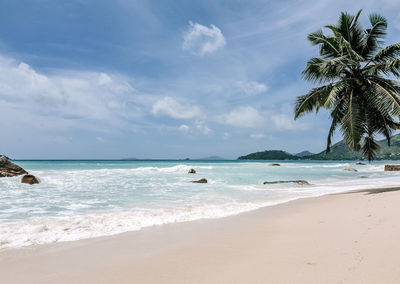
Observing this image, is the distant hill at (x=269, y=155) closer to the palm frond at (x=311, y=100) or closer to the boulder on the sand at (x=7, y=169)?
the boulder on the sand at (x=7, y=169)

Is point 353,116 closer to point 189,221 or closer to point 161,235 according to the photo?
point 189,221

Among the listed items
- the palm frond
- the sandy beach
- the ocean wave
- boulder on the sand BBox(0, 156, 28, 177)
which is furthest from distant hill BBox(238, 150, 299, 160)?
the sandy beach

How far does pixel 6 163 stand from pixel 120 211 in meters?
17.1

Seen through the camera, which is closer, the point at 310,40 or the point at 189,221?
the point at 189,221

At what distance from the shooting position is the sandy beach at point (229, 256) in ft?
8.61

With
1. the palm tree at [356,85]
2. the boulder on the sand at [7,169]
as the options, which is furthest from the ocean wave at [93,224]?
the boulder on the sand at [7,169]

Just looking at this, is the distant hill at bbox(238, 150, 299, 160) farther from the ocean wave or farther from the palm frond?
the ocean wave

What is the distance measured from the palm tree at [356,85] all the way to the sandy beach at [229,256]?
5939 millimetres

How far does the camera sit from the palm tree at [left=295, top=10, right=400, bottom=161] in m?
9.50

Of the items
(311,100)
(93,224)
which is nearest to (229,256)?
(93,224)

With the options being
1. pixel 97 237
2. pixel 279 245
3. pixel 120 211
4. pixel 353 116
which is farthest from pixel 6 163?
pixel 353 116

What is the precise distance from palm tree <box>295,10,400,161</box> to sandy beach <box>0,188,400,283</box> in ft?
19.5

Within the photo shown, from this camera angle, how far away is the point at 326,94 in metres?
10.8

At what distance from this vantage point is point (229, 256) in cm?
329
